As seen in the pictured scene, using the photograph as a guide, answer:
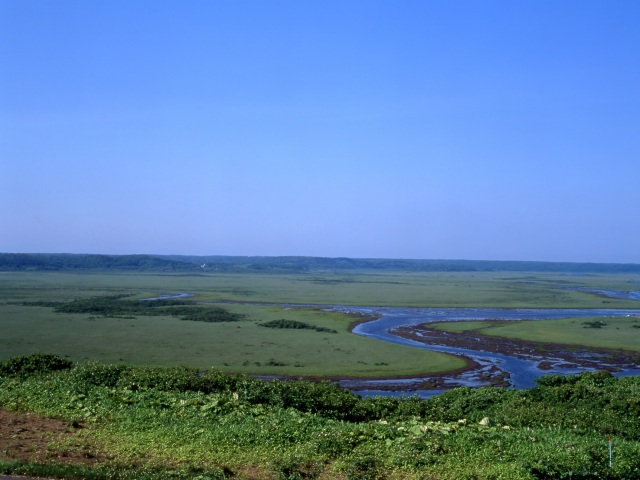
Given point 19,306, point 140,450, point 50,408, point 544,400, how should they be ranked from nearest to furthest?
point 140,450 → point 50,408 → point 544,400 → point 19,306

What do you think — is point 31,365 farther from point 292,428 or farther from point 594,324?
point 594,324

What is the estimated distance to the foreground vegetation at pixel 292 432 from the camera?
8586mm

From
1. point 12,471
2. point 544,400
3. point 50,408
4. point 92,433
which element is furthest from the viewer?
point 544,400

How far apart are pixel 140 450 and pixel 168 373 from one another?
5375mm

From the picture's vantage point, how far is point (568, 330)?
46.7 m

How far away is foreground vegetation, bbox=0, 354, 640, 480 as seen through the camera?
8.59m

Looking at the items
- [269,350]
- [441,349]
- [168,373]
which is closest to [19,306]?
[269,350]

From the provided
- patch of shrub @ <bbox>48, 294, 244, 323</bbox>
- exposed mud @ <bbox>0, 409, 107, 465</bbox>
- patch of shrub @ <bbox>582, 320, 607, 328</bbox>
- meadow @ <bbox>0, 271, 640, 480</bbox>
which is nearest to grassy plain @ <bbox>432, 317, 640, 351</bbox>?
patch of shrub @ <bbox>582, 320, 607, 328</bbox>

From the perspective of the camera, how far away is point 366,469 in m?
8.60

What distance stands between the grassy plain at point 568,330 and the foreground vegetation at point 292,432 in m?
28.3

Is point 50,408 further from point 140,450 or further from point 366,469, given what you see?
point 366,469

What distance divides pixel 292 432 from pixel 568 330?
41.5 metres

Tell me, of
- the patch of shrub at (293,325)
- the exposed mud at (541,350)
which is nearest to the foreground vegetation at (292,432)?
the exposed mud at (541,350)

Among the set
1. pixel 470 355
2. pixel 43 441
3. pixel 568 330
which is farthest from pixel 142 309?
pixel 43 441
